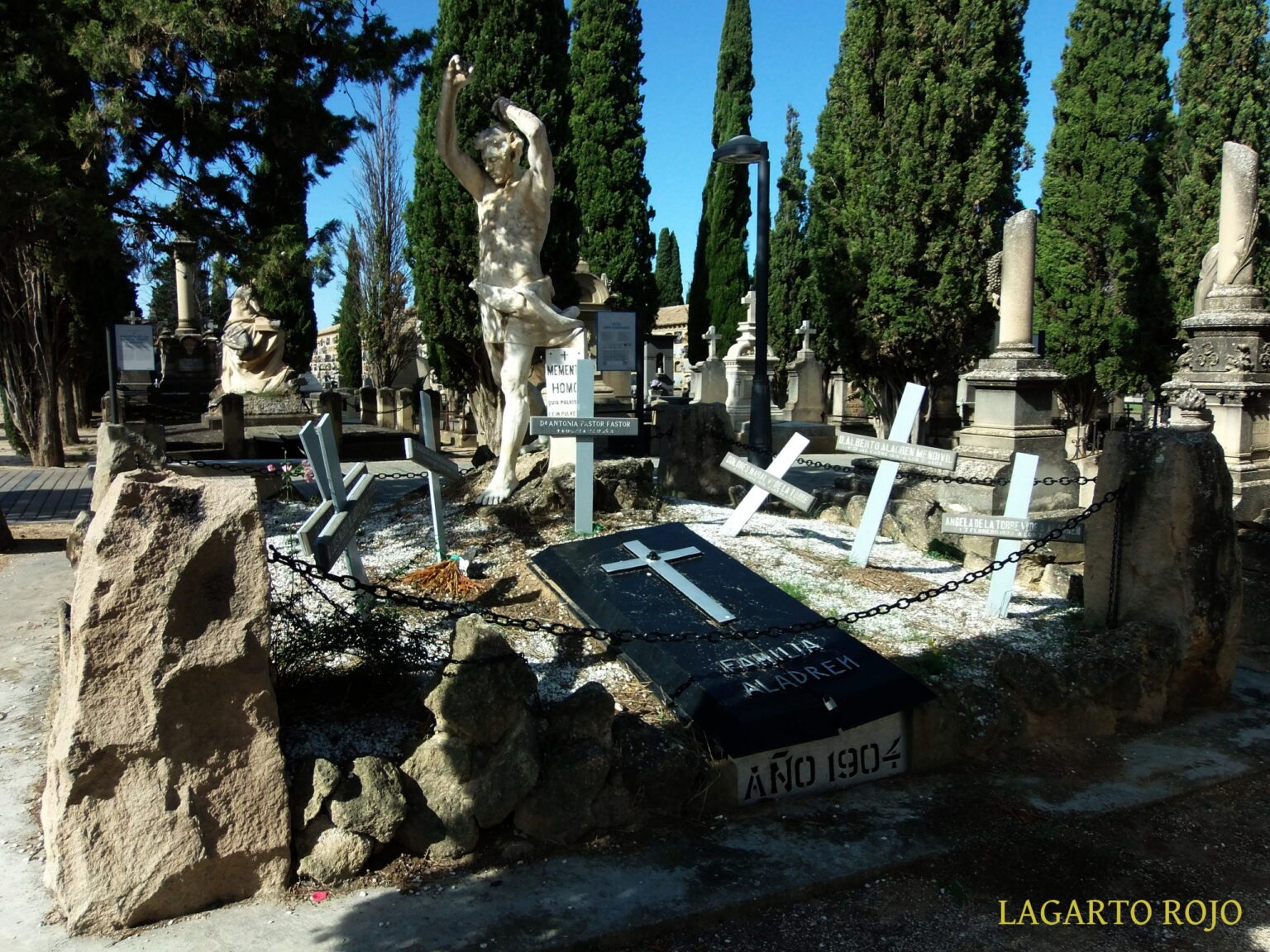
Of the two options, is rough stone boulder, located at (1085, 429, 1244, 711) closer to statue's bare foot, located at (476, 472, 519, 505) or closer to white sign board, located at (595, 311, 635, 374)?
statue's bare foot, located at (476, 472, 519, 505)

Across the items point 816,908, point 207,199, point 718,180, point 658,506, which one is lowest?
point 816,908

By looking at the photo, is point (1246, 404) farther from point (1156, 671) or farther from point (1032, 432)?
point (1156, 671)

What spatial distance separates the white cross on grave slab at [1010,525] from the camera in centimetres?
562

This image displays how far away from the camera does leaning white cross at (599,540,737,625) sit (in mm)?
4863

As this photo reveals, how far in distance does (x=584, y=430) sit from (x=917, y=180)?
9612 mm

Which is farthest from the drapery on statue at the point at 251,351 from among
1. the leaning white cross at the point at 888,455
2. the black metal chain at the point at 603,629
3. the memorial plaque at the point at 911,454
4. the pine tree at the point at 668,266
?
the pine tree at the point at 668,266

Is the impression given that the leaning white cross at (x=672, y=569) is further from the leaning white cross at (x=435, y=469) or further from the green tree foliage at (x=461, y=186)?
the green tree foliage at (x=461, y=186)

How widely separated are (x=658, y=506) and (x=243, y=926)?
17.3ft

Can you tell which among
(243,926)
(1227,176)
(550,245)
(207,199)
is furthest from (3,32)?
(1227,176)

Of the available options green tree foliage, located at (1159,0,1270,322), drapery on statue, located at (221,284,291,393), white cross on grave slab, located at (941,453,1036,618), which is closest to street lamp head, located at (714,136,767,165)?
white cross on grave slab, located at (941,453,1036,618)

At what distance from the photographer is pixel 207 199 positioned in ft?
39.3

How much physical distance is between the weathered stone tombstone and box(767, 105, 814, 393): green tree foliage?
85.9 feet

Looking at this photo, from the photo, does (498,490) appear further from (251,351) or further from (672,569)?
(251,351)

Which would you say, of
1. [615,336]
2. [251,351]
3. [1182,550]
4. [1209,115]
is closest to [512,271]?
[1182,550]
